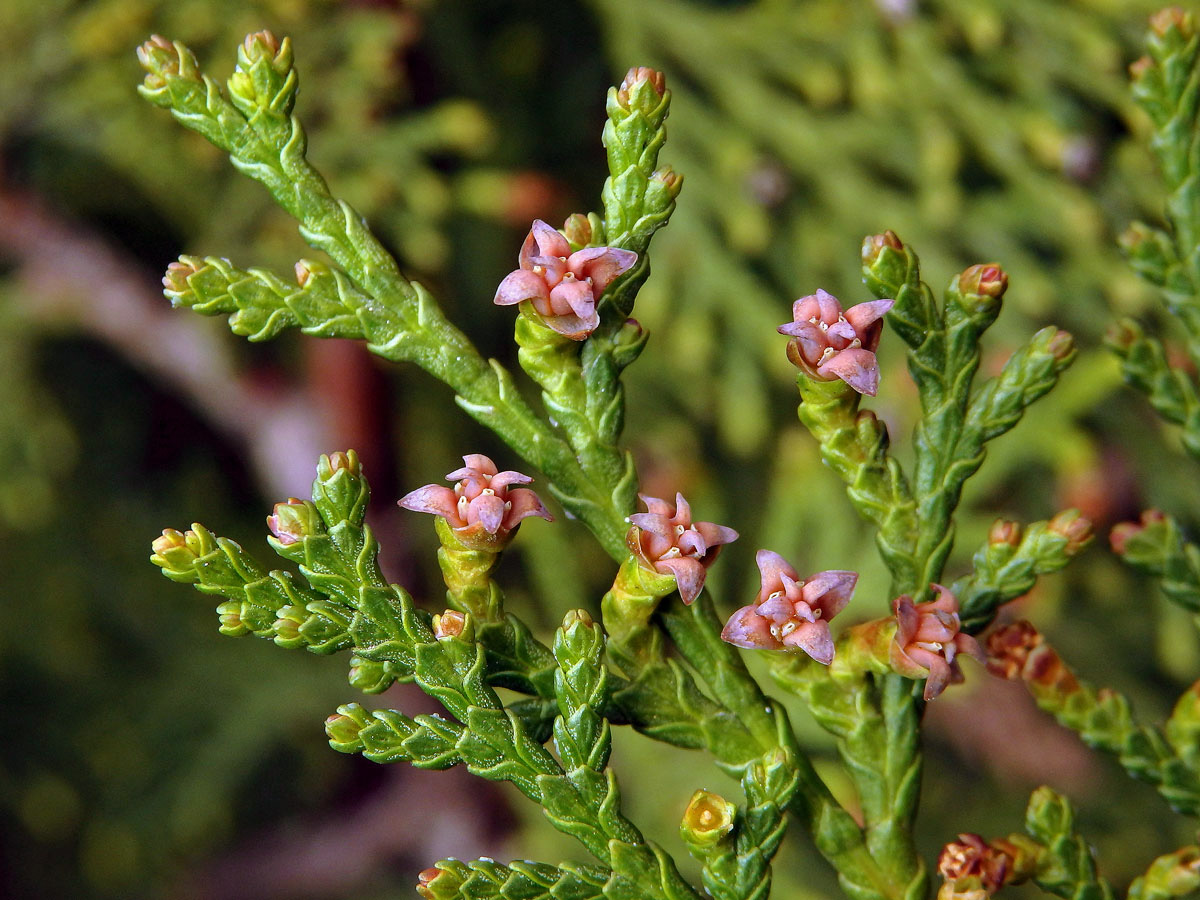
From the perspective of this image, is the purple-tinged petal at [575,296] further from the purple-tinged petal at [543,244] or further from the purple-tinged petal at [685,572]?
the purple-tinged petal at [685,572]

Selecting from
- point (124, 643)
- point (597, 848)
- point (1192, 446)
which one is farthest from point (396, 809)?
point (1192, 446)

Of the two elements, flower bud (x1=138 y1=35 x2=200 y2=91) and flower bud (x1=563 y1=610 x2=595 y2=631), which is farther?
flower bud (x1=138 y1=35 x2=200 y2=91)

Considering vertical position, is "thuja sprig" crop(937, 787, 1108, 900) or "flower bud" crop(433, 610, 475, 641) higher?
"flower bud" crop(433, 610, 475, 641)

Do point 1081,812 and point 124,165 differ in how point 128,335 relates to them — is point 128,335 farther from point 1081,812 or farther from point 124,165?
point 1081,812

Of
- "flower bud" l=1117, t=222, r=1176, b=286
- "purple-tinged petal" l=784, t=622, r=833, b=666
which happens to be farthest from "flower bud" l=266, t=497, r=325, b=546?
"flower bud" l=1117, t=222, r=1176, b=286

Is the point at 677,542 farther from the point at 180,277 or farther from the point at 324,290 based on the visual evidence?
the point at 180,277

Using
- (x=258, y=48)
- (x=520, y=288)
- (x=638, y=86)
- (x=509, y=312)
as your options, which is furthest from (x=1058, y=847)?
(x=509, y=312)

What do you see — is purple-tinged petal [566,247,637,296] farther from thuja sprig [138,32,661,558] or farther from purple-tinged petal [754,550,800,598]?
purple-tinged petal [754,550,800,598]
